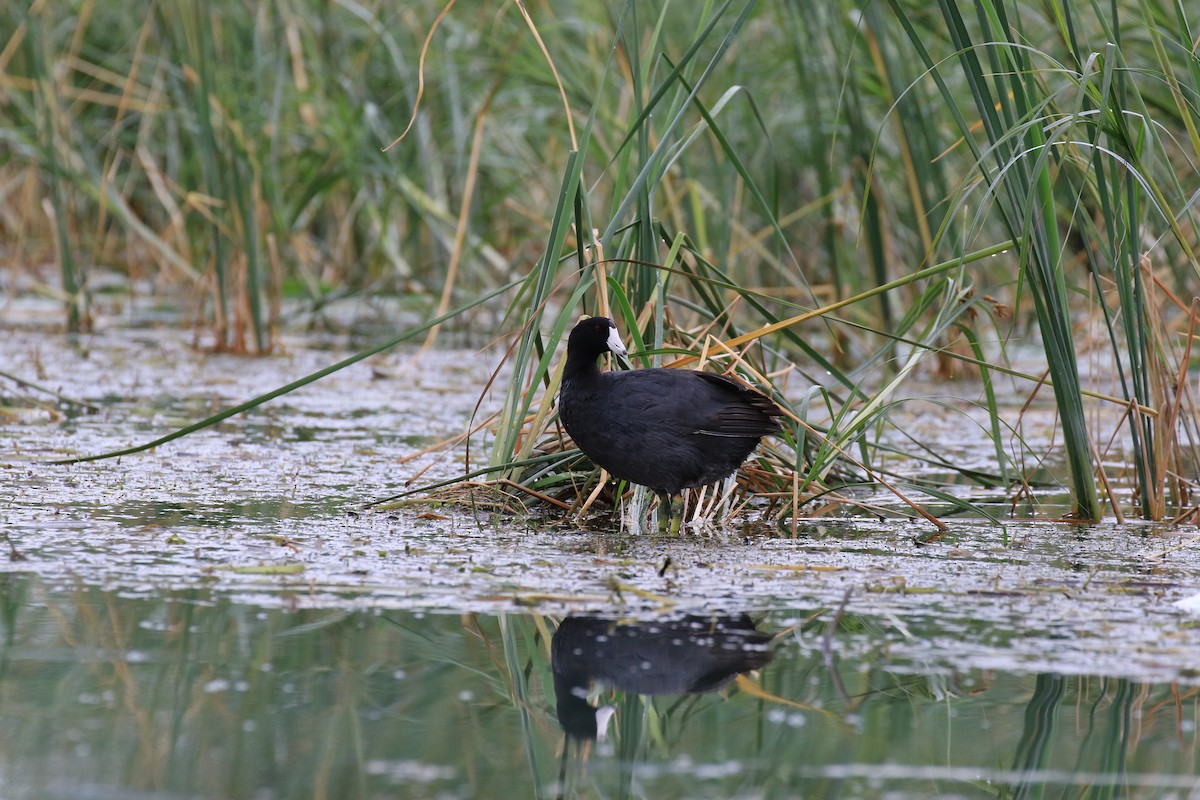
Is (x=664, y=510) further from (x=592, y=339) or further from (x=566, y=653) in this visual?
(x=566, y=653)

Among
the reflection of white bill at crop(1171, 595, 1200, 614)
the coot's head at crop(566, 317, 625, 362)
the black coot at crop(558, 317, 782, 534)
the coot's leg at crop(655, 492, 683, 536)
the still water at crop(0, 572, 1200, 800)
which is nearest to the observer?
the still water at crop(0, 572, 1200, 800)

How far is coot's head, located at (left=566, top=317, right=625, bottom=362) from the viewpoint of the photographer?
159 inches

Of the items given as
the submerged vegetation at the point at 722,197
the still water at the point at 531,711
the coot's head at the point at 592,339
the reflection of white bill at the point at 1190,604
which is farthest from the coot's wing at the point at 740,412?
the reflection of white bill at the point at 1190,604

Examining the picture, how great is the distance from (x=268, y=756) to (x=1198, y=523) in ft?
9.22

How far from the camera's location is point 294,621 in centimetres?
301

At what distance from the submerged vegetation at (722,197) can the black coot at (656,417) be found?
0.13 m

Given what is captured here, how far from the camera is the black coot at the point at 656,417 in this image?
12.8 feet

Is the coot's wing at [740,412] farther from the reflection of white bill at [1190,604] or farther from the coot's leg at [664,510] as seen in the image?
the reflection of white bill at [1190,604]

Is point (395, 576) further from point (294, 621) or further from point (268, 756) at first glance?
point (268, 756)

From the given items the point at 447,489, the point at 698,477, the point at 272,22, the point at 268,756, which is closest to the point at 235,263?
the point at 272,22

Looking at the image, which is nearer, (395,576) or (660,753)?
(660,753)

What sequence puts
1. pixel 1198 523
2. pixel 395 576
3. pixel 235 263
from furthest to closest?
pixel 235 263 → pixel 1198 523 → pixel 395 576

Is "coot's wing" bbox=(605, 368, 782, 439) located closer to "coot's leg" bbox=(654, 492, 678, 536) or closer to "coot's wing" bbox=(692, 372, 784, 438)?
"coot's wing" bbox=(692, 372, 784, 438)

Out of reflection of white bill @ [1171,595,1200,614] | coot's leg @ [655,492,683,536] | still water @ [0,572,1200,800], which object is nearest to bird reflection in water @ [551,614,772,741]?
still water @ [0,572,1200,800]
